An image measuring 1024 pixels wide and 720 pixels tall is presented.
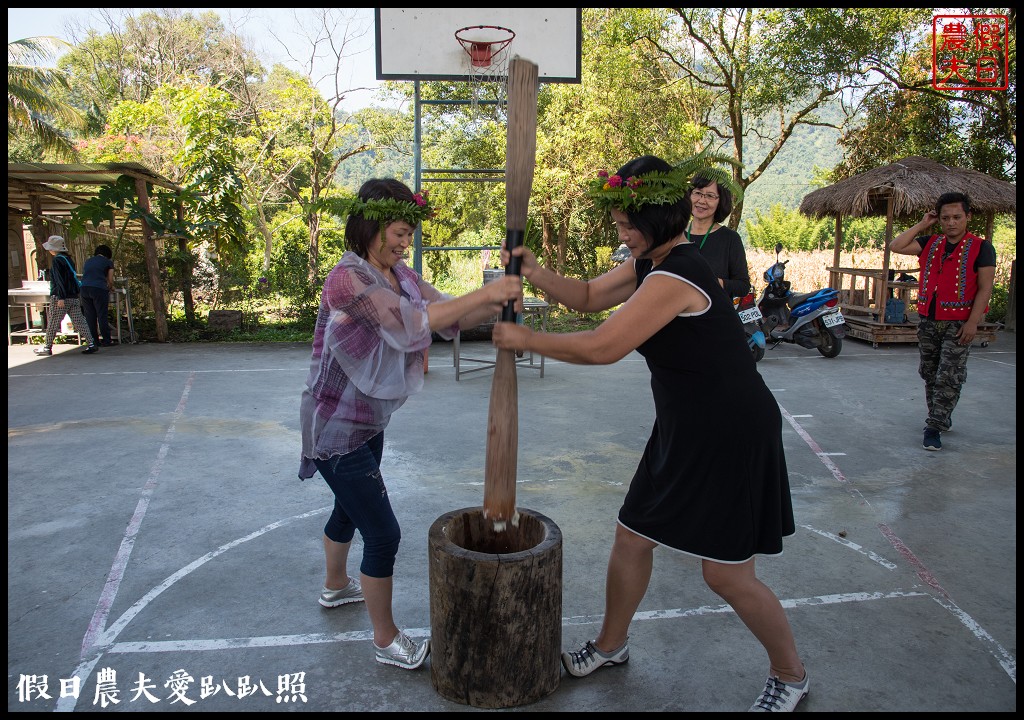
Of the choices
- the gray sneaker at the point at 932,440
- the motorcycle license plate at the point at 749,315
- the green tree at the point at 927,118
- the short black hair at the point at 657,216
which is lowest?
the gray sneaker at the point at 932,440

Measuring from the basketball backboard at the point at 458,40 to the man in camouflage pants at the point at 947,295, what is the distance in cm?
486

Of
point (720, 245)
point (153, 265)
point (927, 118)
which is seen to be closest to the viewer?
point (720, 245)

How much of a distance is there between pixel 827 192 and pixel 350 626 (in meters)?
9.47

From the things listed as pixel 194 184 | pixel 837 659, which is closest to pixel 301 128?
pixel 194 184

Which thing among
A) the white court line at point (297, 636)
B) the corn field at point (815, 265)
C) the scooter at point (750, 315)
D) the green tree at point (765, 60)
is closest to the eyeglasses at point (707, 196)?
the white court line at point (297, 636)

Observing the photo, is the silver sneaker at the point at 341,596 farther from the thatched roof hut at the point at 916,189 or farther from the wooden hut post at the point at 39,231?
the wooden hut post at the point at 39,231

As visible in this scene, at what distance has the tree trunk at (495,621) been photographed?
213 cm

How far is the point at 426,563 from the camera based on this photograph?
3.27m

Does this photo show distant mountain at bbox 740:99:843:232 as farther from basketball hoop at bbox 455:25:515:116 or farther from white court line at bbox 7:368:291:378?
white court line at bbox 7:368:291:378

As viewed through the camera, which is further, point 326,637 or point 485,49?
point 485,49

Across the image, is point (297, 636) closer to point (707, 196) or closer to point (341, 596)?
point (341, 596)

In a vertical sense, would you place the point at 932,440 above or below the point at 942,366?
below

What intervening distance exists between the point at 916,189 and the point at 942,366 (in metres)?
4.94

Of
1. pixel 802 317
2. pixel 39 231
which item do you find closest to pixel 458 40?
pixel 802 317
